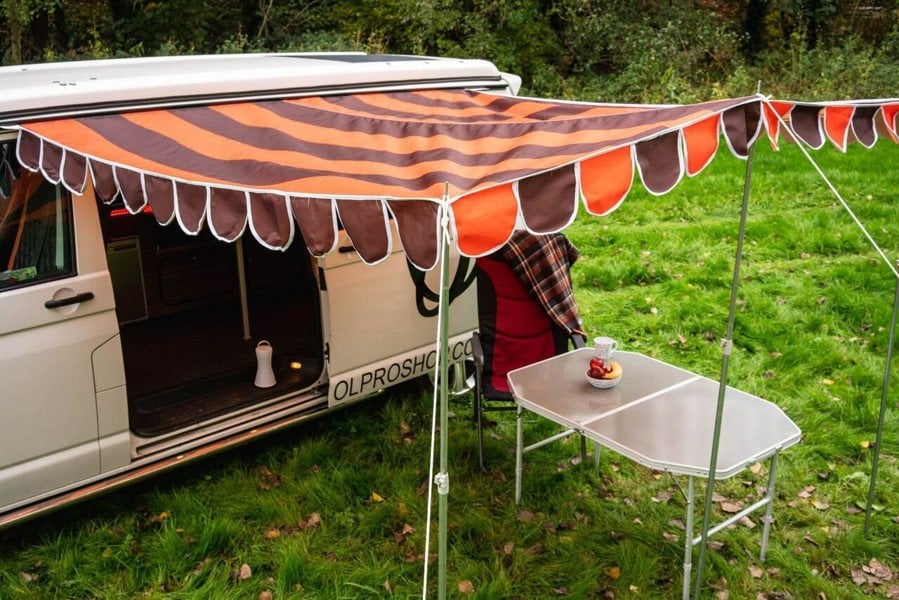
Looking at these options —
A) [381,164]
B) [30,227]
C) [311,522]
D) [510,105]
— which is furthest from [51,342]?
[510,105]

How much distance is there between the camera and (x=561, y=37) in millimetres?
16688

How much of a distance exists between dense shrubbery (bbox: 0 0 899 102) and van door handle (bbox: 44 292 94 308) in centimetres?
1021

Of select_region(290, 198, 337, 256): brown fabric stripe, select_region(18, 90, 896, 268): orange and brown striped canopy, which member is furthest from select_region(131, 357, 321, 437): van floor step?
select_region(290, 198, 337, 256): brown fabric stripe

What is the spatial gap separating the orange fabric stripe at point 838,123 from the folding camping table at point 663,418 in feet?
4.46

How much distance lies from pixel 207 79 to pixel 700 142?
2696 millimetres

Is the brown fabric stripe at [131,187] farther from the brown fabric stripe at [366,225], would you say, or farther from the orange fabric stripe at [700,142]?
the orange fabric stripe at [700,142]

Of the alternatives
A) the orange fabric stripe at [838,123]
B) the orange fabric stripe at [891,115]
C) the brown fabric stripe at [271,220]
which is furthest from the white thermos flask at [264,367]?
the orange fabric stripe at [891,115]

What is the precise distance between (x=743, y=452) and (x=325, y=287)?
2.44 metres

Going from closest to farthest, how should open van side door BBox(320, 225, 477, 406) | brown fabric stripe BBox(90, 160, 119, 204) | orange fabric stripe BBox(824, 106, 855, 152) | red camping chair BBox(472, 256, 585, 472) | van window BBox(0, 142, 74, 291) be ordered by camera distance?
brown fabric stripe BBox(90, 160, 119, 204) → orange fabric stripe BBox(824, 106, 855, 152) → van window BBox(0, 142, 74, 291) → open van side door BBox(320, 225, 477, 406) → red camping chair BBox(472, 256, 585, 472)

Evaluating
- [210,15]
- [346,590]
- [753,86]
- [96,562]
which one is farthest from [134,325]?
[753,86]

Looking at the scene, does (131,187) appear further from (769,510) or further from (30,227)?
(769,510)

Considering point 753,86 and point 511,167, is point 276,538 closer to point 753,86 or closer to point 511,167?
point 511,167

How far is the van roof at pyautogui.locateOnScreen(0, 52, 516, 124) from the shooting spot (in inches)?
165

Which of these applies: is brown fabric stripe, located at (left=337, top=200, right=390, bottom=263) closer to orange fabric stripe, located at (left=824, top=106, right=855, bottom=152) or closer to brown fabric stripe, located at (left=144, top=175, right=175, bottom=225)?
brown fabric stripe, located at (left=144, top=175, right=175, bottom=225)
